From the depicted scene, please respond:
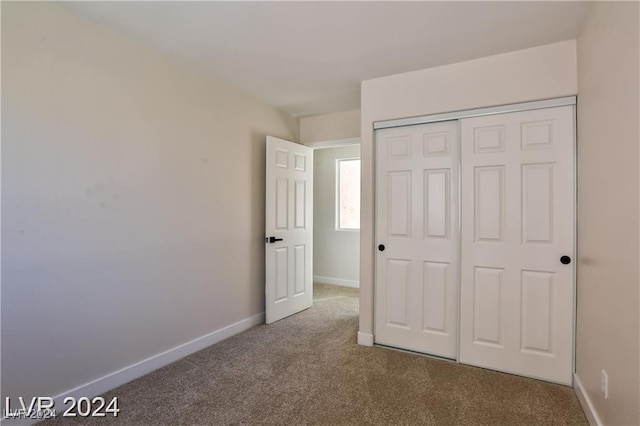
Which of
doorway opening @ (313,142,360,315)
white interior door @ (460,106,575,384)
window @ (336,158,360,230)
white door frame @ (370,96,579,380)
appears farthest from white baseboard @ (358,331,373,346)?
window @ (336,158,360,230)

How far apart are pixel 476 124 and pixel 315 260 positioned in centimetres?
366

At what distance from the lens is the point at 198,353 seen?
2.71 metres

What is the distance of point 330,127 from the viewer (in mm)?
3928

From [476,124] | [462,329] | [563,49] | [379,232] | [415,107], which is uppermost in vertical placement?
[563,49]

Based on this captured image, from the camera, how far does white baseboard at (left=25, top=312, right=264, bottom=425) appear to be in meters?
1.99

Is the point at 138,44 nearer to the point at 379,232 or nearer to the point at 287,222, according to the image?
the point at 287,222

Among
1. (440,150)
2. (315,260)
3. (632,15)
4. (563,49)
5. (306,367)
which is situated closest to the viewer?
(632,15)

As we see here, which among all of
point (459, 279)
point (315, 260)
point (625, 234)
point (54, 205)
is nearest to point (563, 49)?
point (625, 234)

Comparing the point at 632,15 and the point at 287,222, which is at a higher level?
the point at 632,15

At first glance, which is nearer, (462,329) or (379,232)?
(462,329)

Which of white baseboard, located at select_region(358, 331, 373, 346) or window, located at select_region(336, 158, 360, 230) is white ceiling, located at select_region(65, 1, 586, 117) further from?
window, located at select_region(336, 158, 360, 230)

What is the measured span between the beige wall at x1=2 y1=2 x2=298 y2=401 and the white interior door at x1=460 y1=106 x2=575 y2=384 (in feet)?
7.16

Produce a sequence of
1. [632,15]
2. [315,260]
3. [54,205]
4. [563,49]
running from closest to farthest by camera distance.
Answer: [632,15] → [54,205] → [563,49] → [315,260]

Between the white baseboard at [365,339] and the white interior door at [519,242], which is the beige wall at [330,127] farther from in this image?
the white baseboard at [365,339]
